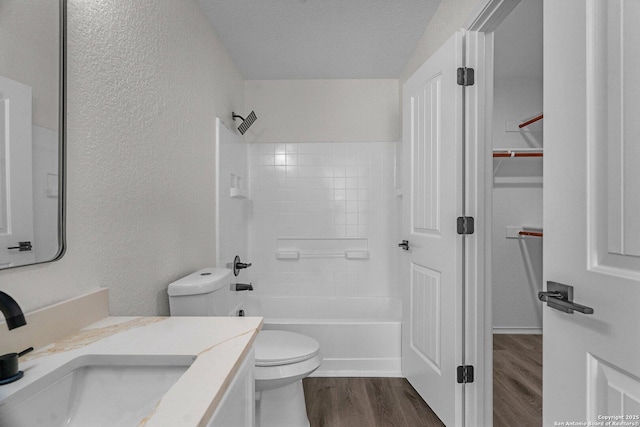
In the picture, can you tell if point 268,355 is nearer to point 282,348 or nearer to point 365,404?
point 282,348

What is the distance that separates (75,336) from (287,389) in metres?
1.19

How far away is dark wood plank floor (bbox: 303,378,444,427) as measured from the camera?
2.00 meters

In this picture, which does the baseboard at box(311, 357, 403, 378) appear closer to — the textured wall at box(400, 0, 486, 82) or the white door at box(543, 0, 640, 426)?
the white door at box(543, 0, 640, 426)

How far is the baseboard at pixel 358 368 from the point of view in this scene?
257 cm

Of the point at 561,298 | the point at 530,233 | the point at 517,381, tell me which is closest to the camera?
the point at 561,298

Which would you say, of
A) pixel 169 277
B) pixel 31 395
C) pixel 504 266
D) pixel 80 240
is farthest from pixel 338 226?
pixel 31 395

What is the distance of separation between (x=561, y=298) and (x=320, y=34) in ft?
7.09

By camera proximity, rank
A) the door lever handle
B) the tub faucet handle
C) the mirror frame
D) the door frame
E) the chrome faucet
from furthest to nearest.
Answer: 1. the tub faucet handle
2. the door frame
3. the mirror frame
4. the door lever handle
5. the chrome faucet

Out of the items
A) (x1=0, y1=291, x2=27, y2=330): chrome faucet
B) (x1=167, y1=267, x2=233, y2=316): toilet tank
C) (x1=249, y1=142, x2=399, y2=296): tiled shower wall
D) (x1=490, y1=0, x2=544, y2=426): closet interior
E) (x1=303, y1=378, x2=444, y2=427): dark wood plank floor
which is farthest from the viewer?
(x1=490, y1=0, x2=544, y2=426): closet interior

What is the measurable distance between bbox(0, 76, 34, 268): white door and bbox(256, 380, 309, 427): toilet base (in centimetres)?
139

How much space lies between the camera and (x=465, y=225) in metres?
1.75

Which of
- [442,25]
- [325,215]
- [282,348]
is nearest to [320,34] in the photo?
[442,25]

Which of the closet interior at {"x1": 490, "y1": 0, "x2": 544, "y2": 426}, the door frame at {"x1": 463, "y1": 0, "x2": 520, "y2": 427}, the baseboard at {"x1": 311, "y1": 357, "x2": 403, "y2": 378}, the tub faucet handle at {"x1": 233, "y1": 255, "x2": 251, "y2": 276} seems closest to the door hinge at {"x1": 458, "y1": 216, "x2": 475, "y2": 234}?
the door frame at {"x1": 463, "y1": 0, "x2": 520, "y2": 427}

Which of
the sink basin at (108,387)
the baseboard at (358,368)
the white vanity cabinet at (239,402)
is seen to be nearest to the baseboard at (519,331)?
the baseboard at (358,368)
